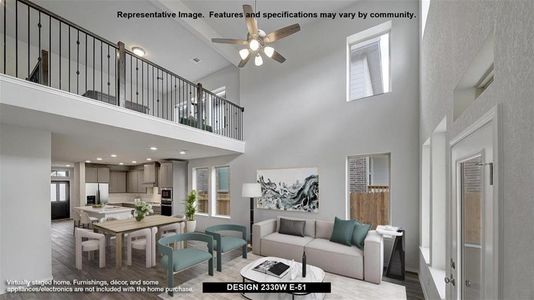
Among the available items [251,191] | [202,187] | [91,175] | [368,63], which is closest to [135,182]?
[91,175]

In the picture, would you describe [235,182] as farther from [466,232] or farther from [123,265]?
[466,232]

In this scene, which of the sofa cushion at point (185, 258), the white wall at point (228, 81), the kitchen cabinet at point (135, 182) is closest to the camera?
the sofa cushion at point (185, 258)

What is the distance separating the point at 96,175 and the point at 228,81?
274 inches

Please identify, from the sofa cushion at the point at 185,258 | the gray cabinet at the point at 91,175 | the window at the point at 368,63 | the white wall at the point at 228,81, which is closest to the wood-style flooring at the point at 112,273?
the sofa cushion at the point at 185,258

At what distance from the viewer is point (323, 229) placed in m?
4.66

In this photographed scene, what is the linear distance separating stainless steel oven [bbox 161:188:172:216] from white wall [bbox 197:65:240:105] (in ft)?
11.6

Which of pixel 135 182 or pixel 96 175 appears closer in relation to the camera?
pixel 96 175

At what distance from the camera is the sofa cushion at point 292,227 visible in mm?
4812

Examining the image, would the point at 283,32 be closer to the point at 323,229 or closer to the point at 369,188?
the point at 369,188

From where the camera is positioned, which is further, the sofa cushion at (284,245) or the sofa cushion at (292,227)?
the sofa cushion at (292,227)

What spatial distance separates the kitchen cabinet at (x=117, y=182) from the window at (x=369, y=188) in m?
10.0

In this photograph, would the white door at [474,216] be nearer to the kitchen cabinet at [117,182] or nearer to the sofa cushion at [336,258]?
the sofa cushion at [336,258]

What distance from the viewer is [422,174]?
377 centimetres

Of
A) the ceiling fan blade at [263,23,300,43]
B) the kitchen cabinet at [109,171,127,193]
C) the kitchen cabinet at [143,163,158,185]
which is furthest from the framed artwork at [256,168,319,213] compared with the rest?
the kitchen cabinet at [109,171,127,193]
